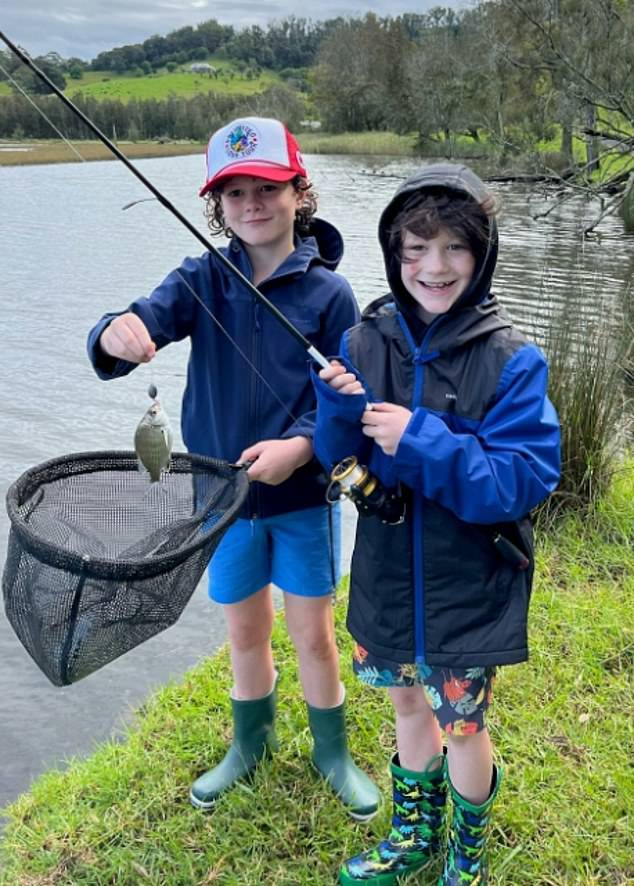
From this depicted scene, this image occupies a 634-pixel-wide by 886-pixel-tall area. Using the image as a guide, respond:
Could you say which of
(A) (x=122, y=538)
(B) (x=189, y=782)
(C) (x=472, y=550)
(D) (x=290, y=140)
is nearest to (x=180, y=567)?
(A) (x=122, y=538)

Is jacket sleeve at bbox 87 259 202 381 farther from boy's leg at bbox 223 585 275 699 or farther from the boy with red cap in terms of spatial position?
boy's leg at bbox 223 585 275 699

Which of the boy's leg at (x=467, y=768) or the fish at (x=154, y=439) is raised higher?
the fish at (x=154, y=439)

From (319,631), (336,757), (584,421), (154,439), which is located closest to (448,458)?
(154,439)

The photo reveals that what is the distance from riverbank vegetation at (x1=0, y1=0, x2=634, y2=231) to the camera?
34.3 ft

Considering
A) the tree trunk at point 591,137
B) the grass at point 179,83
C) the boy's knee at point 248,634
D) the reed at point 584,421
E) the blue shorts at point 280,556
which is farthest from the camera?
the grass at point 179,83

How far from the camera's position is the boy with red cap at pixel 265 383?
88.6 inches

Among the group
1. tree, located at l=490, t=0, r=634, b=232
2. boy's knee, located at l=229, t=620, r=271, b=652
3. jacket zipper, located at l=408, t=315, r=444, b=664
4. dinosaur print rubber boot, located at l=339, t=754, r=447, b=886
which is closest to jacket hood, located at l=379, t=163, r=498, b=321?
jacket zipper, located at l=408, t=315, r=444, b=664

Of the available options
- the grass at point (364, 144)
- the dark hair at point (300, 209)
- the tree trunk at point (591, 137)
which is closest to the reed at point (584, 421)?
the dark hair at point (300, 209)

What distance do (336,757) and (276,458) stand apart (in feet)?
3.35

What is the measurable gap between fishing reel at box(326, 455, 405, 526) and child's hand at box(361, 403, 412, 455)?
10 cm

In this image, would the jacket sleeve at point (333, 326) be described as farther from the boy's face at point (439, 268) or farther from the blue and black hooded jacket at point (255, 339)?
the boy's face at point (439, 268)

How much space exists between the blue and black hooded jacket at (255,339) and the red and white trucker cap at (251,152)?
0.22m

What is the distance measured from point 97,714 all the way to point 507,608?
2.17 metres

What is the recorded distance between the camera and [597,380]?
4.11 meters
